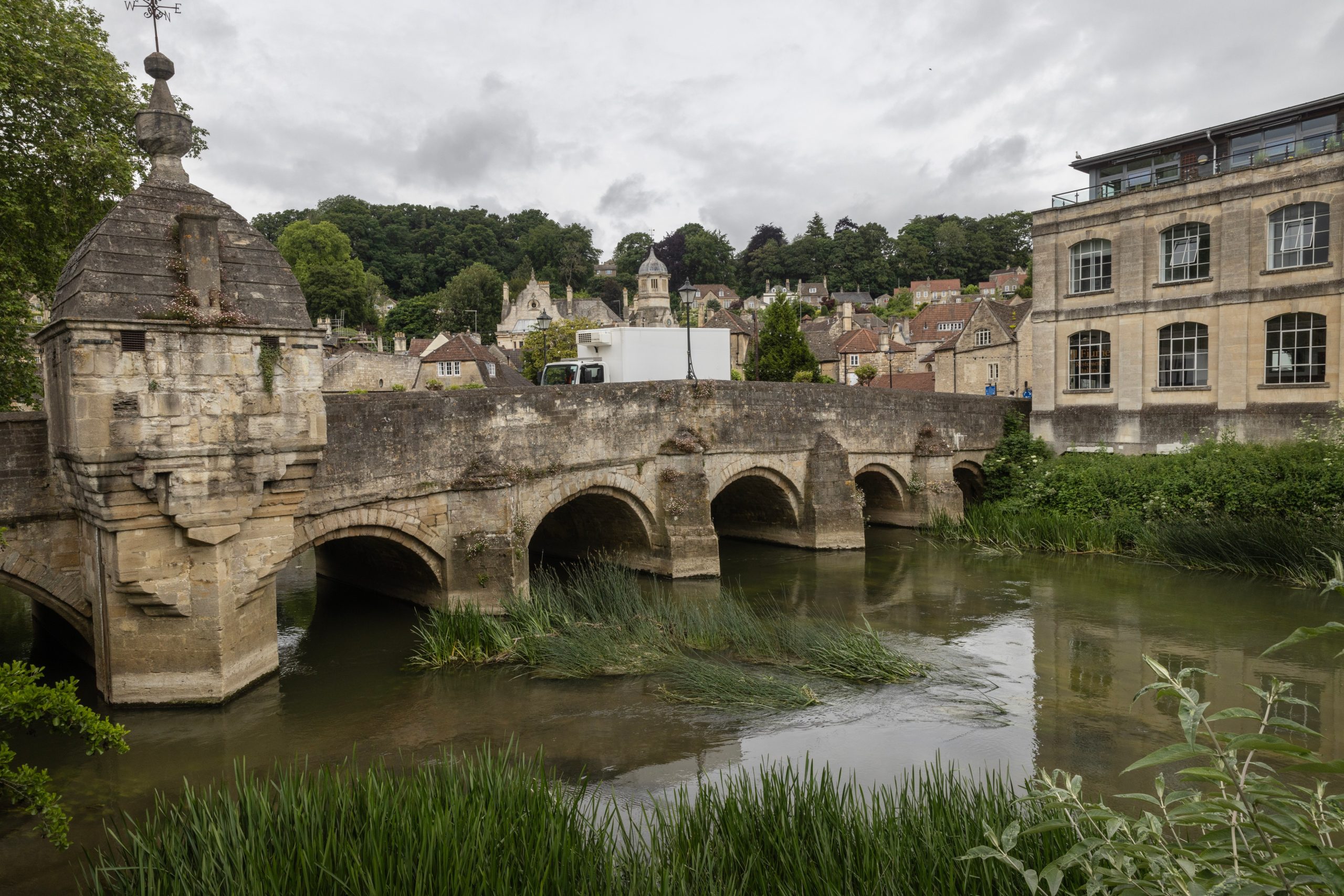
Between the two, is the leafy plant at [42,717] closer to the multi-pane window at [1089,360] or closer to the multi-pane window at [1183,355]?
the multi-pane window at [1183,355]

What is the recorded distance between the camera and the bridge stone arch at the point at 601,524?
53.3 feet

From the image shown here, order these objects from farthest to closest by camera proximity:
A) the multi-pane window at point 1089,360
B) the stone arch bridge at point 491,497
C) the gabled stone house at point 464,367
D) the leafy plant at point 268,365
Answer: the gabled stone house at point 464,367
the multi-pane window at point 1089,360
the leafy plant at point 268,365
the stone arch bridge at point 491,497

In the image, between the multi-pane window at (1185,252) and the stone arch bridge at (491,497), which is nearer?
the stone arch bridge at (491,497)

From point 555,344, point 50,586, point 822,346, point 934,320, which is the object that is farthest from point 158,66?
point 934,320

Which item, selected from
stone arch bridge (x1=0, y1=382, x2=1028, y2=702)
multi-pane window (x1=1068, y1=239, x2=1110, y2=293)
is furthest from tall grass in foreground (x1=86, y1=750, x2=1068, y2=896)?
multi-pane window (x1=1068, y1=239, x2=1110, y2=293)

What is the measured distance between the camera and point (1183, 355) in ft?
73.9

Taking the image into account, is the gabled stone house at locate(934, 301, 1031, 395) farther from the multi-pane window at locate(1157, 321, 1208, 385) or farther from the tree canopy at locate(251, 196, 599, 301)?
the tree canopy at locate(251, 196, 599, 301)

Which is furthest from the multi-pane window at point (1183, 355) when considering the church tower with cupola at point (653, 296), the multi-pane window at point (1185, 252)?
the church tower with cupola at point (653, 296)

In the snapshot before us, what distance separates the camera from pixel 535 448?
15.1 metres

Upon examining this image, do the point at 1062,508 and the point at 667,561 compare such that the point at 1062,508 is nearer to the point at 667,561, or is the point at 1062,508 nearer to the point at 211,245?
the point at 667,561

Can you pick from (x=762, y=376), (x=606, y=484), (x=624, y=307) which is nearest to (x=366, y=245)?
(x=624, y=307)

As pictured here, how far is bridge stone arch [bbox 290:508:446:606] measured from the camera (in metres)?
12.2

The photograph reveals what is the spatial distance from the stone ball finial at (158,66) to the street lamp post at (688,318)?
10.3 meters

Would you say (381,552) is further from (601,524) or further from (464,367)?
(464,367)
